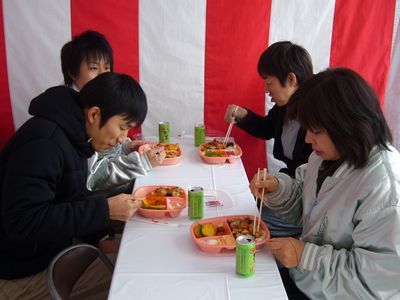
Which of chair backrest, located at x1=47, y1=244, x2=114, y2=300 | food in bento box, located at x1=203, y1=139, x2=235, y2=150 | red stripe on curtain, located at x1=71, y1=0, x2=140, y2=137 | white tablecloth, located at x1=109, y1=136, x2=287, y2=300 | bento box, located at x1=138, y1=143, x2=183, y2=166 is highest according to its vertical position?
red stripe on curtain, located at x1=71, y1=0, x2=140, y2=137

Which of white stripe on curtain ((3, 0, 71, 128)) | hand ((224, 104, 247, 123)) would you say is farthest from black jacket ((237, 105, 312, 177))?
white stripe on curtain ((3, 0, 71, 128))

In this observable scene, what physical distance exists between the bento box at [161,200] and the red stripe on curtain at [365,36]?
154 centimetres

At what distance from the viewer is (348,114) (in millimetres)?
987

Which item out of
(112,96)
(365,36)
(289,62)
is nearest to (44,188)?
(112,96)

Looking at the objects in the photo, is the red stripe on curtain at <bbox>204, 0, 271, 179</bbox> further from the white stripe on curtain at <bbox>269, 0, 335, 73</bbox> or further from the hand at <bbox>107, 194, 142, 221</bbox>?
the hand at <bbox>107, 194, 142, 221</bbox>

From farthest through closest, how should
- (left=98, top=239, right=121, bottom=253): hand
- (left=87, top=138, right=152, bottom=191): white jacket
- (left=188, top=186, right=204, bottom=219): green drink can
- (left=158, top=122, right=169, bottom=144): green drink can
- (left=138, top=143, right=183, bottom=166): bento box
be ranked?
Answer: (left=158, top=122, right=169, bottom=144): green drink can → (left=138, top=143, right=183, bottom=166): bento box → (left=87, top=138, right=152, bottom=191): white jacket → (left=98, top=239, right=121, bottom=253): hand → (left=188, top=186, right=204, bottom=219): green drink can

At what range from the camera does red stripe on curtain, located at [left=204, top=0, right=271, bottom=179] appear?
2334 mm

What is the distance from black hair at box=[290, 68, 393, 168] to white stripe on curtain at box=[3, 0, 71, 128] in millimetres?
1823

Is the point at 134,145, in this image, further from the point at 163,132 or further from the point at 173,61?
the point at 173,61

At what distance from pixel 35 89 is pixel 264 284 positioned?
2.00m

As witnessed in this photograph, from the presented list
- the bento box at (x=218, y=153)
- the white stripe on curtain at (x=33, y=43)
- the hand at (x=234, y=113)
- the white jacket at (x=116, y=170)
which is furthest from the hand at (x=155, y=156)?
the white stripe on curtain at (x=33, y=43)

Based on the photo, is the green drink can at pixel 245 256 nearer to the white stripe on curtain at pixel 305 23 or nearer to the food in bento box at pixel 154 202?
the food in bento box at pixel 154 202

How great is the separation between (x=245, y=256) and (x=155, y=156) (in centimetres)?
91

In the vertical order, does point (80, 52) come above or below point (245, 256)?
above
